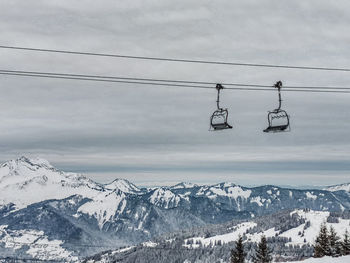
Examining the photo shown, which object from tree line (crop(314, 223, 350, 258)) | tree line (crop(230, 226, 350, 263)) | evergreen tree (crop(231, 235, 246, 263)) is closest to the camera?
tree line (crop(314, 223, 350, 258))

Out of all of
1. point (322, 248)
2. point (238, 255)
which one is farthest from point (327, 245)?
point (238, 255)

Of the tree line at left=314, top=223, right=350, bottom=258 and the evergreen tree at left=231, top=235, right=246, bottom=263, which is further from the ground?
the tree line at left=314, top=223, right=350, bottom=258

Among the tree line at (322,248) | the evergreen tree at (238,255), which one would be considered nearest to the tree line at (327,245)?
the tree line at (322,248)

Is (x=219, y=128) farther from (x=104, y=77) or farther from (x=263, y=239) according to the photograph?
(x=263, y=239)

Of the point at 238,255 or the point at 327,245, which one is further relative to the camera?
the point at 327,245

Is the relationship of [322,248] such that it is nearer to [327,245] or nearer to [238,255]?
[327,245]

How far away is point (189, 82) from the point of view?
3016 cm

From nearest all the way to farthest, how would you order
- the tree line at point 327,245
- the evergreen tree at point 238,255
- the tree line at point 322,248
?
the tree line at point 327,245
the tree line at point 322,248
the evergreen tree at point 238,255

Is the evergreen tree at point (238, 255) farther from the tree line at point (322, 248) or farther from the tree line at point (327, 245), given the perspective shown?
the tree line at point (327, 245)

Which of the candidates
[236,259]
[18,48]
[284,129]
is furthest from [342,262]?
[236,259]

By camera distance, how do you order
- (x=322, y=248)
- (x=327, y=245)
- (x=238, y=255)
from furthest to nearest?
1. (x=327, y=245)
2. (x=238, y=255)
3. (x=322, y=248)

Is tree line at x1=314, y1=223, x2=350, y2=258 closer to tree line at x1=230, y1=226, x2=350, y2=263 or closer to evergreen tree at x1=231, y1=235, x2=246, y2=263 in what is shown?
tree line at x1=230, y1=226, x2=350, y2=263

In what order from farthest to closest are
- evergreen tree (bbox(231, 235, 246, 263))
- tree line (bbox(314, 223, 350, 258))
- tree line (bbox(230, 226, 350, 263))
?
evergreen tree (bbox(231, 235, 246, 263))
tree line (bbox(230, 226, 350, 263))
tree line (bbox(314, 223, 350, 258))

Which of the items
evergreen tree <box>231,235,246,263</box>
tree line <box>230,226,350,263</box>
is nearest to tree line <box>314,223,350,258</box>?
tree line <box>230,226,350,263</box>
